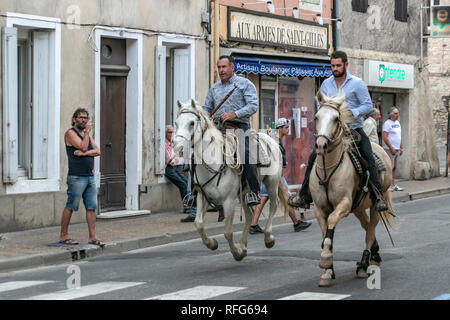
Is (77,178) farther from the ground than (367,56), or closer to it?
closer to it

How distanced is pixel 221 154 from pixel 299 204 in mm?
1120

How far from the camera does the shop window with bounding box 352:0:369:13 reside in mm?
26036

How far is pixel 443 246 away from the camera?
12.8 metres

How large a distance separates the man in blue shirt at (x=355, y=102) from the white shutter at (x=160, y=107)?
820 cm

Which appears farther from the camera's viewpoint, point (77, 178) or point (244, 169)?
point (77, 178)

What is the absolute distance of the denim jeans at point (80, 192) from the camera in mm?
13484

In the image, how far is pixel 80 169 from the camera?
534 inches

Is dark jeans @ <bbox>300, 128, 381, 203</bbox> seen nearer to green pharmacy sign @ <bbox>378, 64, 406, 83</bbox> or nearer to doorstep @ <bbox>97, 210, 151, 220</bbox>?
doorstep @ <bbox>97, 210, 151, 220</bbox>

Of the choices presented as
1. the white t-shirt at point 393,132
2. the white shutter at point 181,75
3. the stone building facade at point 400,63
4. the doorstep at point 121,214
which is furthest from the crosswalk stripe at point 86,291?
the stone building facade at point 400,63

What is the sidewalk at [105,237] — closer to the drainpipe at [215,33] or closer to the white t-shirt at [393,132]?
the drainpipe at [215,33]

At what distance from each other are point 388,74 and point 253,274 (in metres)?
17.6
